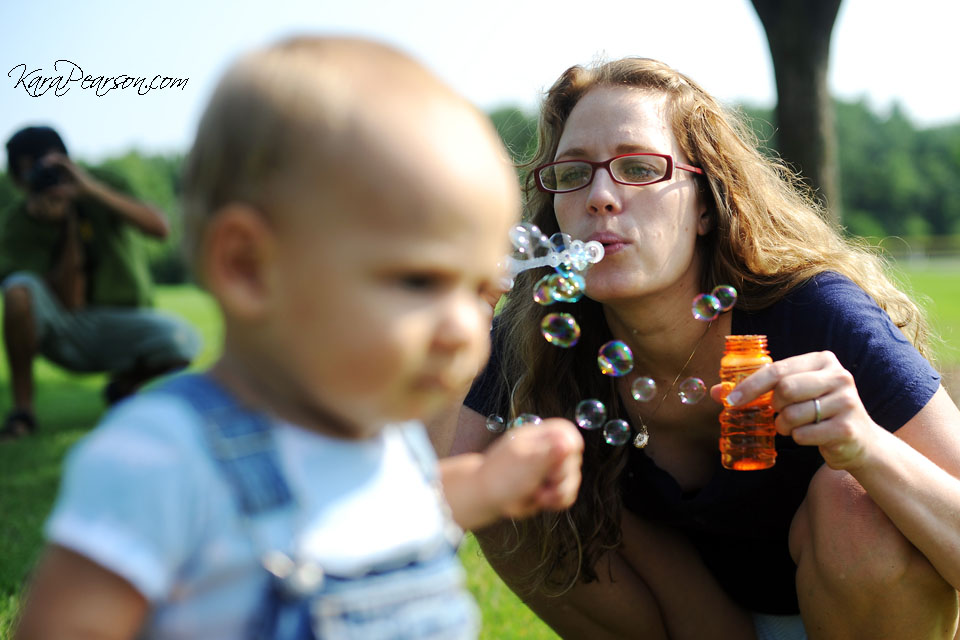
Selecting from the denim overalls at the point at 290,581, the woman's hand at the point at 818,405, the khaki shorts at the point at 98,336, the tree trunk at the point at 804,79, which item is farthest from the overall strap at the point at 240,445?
the tree trunk at the point at 804,79

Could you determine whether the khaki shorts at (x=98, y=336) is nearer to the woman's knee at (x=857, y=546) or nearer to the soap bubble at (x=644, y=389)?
the soap bubble at (x=644, y=389)

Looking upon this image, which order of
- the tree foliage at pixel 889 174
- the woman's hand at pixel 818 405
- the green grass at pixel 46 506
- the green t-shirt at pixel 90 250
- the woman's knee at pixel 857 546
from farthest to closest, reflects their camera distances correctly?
the tree foliage at pixel 889 174
the green t-shirt at pixel 90 250
the green grass at pixel 46 506
the woman's knee at pixel 857 546
the woman's hand at pixel 818 405

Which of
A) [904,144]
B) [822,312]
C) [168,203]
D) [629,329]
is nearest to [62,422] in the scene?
[629,329]

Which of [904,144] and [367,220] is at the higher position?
[367,220]

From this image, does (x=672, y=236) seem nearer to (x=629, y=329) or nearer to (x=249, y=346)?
(x=629, y=329)

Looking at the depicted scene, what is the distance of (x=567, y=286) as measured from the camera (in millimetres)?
2191

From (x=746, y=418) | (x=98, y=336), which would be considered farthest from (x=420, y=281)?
(x=98, y=336)

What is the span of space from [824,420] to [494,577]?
1.47 m

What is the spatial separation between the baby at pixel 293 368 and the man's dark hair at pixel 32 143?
4928 mm

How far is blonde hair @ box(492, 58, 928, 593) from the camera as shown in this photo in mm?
2246

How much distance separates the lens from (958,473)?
1.86 m

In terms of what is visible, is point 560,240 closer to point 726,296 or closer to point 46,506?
point 726,296

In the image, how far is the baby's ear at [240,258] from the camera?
3.20 feet

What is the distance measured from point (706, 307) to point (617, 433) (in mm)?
368
